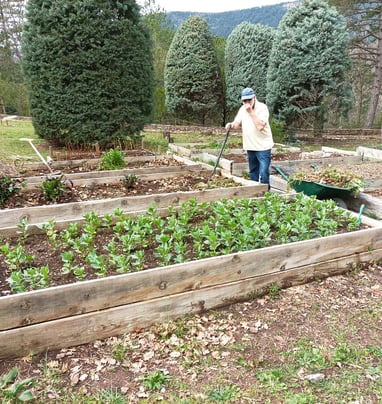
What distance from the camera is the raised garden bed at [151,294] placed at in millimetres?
2389

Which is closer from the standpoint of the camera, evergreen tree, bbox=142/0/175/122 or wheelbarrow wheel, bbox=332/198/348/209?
wheelbarrow wheel, bbox=332/198/348/209

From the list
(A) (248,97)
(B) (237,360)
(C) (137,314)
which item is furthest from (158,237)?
(A) (248,97)

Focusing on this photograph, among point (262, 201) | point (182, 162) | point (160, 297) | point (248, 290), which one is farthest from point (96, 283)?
point (182, 162)

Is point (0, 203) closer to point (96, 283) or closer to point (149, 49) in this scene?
point (96, 283)

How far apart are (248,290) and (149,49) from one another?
8077 mm

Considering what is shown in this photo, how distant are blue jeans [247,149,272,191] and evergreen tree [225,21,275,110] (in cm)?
924

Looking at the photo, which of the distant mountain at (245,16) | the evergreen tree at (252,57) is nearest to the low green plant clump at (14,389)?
→ the evergreen tree at (252,57)

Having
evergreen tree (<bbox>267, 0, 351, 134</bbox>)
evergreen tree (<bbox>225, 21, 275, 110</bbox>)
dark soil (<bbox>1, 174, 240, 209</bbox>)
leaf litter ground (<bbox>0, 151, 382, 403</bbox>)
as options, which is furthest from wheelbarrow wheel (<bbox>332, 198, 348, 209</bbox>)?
evergreen tree (<bbox>225, 21, 275, 110</bbox>)

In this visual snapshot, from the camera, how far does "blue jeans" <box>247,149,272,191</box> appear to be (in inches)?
225

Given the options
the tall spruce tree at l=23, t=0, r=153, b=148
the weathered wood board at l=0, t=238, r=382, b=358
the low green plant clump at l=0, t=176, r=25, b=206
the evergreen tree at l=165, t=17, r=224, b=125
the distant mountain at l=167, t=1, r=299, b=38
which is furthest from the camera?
the distant mountain at l=167, t=1, r=299, b=38

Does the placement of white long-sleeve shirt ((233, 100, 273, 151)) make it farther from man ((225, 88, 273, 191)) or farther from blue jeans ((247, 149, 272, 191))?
blue jeans ((247, 149, 272, 191))

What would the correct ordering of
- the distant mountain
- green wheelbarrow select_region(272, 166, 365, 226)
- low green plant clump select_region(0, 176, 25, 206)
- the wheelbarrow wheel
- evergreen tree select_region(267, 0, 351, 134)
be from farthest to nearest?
the distant mountain
evergreen tree select_region(267, 0, 351, 134)
the wheelbarrow wheel
green wheelbarrow select_region(272, 166, 365, 226)
low green plant clump select_region(0, 176, 25, 206)

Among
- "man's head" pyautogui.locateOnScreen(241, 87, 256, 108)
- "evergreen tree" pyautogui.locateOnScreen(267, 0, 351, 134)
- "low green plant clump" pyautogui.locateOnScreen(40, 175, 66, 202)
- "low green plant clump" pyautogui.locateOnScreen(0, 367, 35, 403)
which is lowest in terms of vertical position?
"low green plant clump" pyautogui.locateOnScreen(0, 367, 35, 403)

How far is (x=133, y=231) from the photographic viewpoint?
11.7 feet
